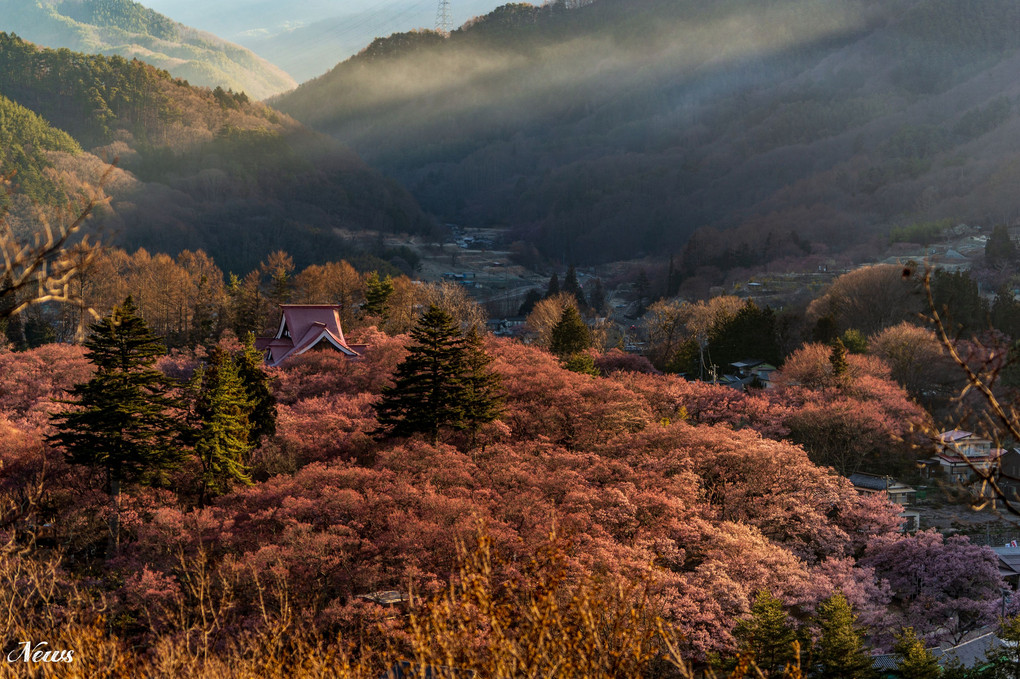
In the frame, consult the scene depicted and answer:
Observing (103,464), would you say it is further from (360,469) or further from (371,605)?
(371,605)

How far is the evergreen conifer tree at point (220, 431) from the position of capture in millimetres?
20844

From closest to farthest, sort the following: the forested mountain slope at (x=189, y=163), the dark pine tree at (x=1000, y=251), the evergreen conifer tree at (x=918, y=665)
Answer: the evergreen conifer tree at (x=918, y=665) < the dark pine tree at (x=1000, y=251) < the forested mountain slope at (x=189, y=163)

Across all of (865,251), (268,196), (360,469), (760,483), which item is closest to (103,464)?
(360,469)

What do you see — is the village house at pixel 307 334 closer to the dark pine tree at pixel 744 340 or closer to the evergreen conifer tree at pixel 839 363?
the evergreen conifer tree at pixel 839 363

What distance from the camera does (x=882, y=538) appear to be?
22.0m

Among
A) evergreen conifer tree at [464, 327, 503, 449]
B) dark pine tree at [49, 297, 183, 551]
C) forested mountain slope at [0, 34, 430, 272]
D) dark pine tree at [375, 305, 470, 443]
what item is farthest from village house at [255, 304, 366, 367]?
forested mountain slope at [0, 34, 430, 272]

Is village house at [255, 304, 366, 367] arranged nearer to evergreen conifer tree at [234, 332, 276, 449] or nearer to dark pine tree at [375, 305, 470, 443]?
evergreen conifer tree at [234, 332, 276, 449]

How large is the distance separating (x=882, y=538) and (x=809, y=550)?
2.02 meters

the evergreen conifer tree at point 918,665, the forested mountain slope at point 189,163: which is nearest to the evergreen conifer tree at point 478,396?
the evergreen conifer tree at point 918,665

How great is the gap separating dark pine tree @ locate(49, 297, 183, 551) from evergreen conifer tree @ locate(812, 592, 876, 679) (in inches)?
615

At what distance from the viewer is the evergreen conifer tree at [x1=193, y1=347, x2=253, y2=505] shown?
20.8 m

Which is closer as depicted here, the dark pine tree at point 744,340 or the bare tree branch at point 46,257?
the bare tree branch at point 46,257

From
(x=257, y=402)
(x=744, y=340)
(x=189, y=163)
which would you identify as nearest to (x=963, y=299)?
(x=744, y=340)

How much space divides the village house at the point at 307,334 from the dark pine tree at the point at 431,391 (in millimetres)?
12897
